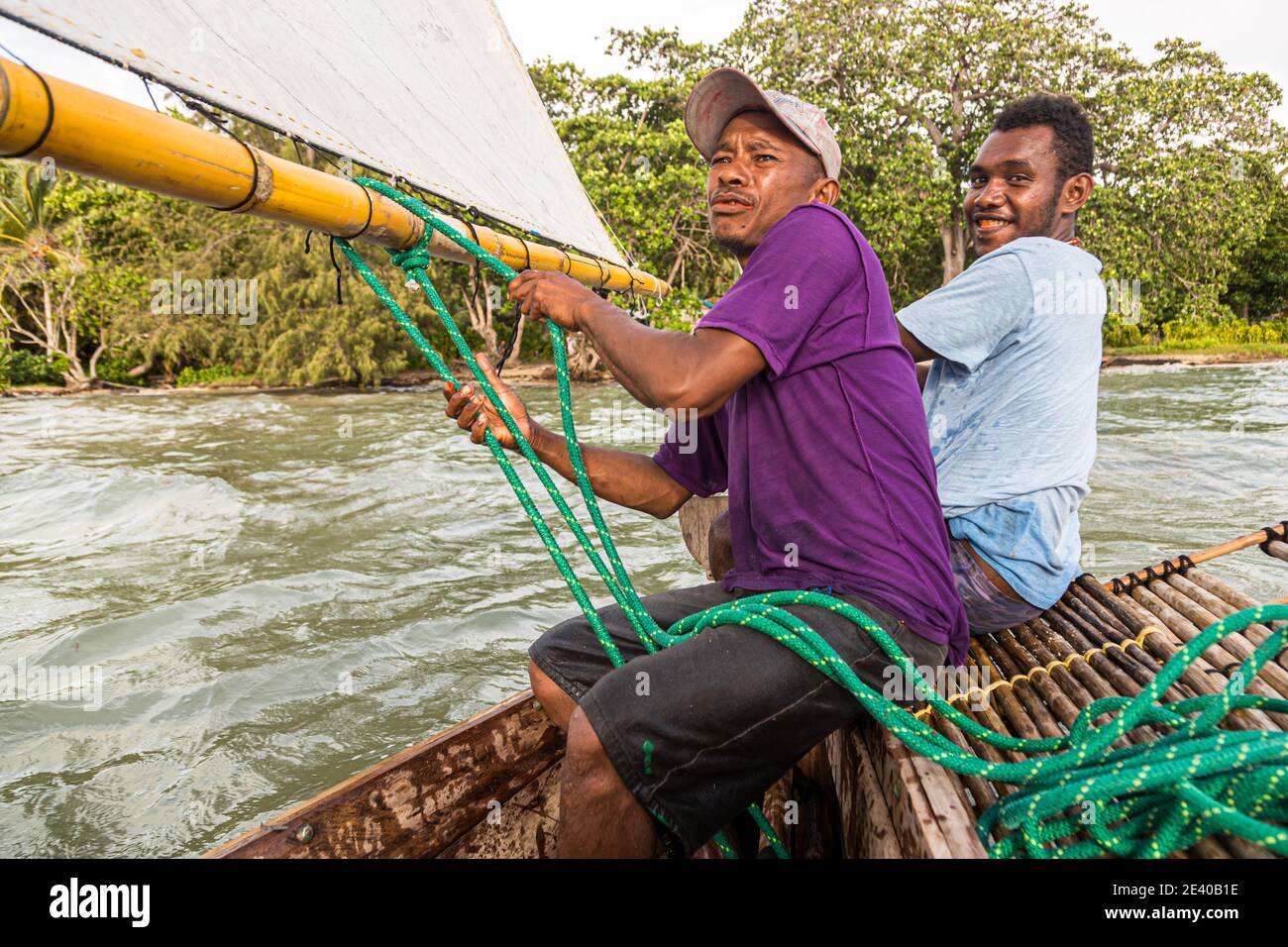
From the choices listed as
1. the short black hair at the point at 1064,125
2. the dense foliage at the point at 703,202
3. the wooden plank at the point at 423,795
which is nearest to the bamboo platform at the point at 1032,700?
the wooden plank at the point at 423,795

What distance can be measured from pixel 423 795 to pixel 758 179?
181 centimetres

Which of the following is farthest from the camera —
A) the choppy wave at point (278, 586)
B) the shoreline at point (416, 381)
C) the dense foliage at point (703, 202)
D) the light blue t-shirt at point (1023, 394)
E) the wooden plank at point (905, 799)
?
the shoreline at point (416, 381)

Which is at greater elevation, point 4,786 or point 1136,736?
point 1136,736

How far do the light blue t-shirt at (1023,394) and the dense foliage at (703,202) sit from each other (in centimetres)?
1551

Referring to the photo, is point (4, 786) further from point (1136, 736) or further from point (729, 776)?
point (1136, 736)

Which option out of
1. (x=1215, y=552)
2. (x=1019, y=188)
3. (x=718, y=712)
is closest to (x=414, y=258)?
(x=718, y=712)

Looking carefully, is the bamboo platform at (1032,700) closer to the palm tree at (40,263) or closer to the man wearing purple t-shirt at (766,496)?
the man wearing purple t-shirt at (766,496)

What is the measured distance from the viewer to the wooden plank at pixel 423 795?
193 cm

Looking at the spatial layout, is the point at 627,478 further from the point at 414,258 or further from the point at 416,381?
the point at 416,381

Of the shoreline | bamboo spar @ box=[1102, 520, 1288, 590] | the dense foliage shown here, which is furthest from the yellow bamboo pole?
the shoreline

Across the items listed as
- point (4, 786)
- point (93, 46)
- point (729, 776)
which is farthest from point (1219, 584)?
point (4, 786)

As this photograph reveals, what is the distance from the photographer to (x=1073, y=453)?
7.73 ft

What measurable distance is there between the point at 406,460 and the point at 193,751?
7.46 m

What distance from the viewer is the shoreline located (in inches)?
811
